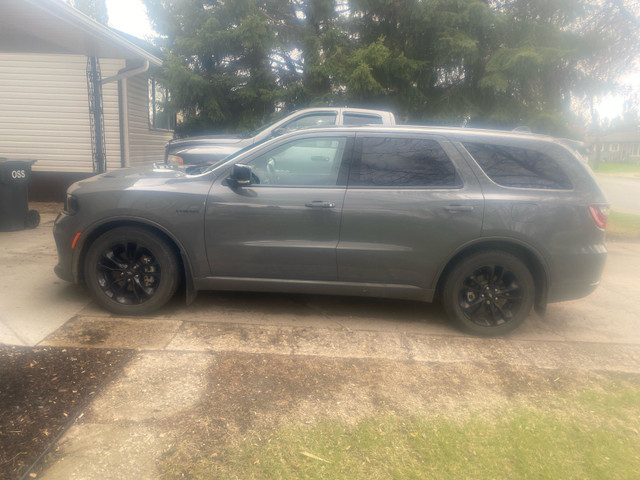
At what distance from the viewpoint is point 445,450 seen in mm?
2771

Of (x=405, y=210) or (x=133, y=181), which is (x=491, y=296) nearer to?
(x=405, y=210)

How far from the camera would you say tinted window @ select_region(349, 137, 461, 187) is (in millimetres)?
4324

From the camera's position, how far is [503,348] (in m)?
4.23

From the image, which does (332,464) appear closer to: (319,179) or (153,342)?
(153,342)

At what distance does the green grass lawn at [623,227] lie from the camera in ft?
31.7

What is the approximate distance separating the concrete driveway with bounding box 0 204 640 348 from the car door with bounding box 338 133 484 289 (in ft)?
1.88

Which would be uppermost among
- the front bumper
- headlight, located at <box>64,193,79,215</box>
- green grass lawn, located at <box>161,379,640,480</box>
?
headlight, located at <box>64,193,79,215</box>

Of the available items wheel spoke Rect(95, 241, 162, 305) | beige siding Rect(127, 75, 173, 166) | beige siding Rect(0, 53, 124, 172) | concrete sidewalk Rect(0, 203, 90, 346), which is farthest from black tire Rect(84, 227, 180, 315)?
beige siding Rect(127, 75, 173, 166)

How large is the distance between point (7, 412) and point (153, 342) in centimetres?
119

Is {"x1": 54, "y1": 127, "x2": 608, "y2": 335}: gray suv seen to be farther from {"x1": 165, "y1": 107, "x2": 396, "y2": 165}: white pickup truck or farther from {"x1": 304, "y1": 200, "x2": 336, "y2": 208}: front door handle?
{"x1": 165, "y1": 107, "x2": 396, "y2": 165}: white pickup truck

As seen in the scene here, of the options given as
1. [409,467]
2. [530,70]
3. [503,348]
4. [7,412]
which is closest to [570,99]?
[530,70]

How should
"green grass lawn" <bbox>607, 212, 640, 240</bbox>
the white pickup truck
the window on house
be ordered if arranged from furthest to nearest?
the window on house < "green grass lawn" <bbox>607, 212, 640, 240</bbox> < the white pickup truck

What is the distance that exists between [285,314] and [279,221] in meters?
0.98

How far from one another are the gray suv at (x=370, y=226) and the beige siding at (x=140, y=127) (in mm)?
8380
